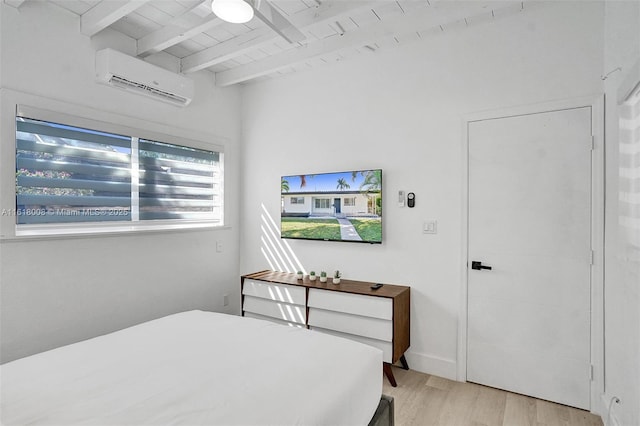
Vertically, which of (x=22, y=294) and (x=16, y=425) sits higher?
(x=22, y=294)

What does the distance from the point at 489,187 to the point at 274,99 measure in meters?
2.44

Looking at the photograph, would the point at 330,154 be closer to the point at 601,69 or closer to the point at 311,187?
the point at 311,187

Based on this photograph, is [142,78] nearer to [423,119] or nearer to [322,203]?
[322,203]

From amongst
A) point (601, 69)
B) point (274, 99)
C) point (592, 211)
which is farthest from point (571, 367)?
point (274, 99)

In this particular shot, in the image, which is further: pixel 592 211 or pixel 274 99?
pixel 274 99

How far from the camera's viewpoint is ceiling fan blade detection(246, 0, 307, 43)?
2.15 m

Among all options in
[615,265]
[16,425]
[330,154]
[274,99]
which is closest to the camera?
[16,425]

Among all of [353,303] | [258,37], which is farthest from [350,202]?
[258,37]

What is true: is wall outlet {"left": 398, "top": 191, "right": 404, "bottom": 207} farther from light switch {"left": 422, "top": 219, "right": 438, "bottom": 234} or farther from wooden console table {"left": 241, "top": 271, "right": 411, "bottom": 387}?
wooden console table {"left": 241, "top": 271, "right": 411, "bottom": 387}

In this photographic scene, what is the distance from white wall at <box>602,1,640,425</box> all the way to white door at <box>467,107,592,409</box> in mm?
136

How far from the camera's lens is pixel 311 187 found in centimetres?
348

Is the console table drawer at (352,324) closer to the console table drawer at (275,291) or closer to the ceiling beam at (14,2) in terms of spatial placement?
the console table drawer at (275,291)

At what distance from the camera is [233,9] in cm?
191

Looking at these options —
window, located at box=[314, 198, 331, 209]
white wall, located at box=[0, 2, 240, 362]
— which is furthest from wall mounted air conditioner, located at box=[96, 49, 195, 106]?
window, located at box=[314, 198, 331, 209]
